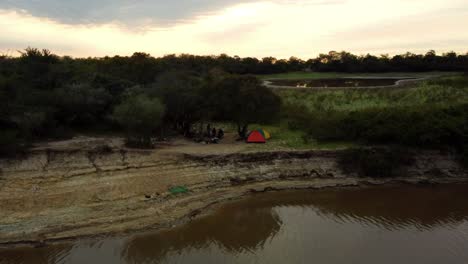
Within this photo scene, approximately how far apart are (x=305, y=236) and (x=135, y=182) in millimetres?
8918

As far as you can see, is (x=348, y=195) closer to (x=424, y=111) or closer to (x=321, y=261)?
(x=321, y=261)

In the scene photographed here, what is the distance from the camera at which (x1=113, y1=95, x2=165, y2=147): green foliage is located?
21.3m

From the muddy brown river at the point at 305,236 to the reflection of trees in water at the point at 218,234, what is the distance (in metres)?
0.04

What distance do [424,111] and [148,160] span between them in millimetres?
18864

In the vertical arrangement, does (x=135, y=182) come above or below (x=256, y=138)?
below

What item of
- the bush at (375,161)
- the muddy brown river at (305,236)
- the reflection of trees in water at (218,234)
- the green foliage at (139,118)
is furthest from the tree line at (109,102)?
the reflection of trees in water at (218,234)

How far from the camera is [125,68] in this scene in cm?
3469

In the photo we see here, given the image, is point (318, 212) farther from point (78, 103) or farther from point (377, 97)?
point (377, 97)

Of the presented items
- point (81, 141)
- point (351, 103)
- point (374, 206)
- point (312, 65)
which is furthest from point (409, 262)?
point (312, 65)

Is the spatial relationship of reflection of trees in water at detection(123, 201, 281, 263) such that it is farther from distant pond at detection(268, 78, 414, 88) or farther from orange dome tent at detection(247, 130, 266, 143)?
distant pond at detection(268, 78, 414, 88)

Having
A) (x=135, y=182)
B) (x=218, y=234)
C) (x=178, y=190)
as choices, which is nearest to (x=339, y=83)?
(x=178, y=190)

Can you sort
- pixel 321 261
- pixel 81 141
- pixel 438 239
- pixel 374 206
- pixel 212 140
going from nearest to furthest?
1. pixel 321 261
2. pixel 438 239
3. pixel 374 206
4. pixel 81 141
5. pixel 212 140

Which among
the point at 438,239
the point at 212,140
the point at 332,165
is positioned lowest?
the point at 438,239

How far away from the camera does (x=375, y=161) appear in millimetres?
21609
